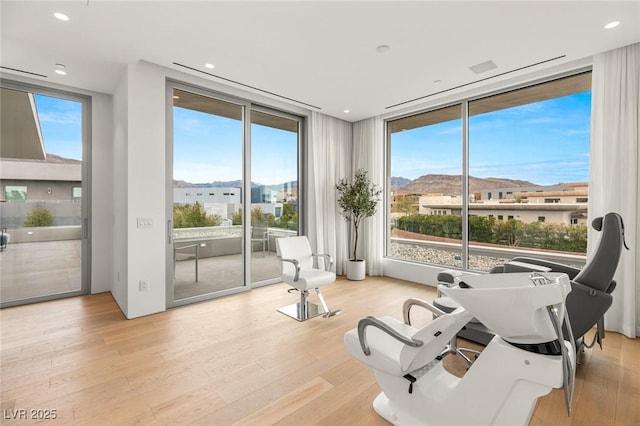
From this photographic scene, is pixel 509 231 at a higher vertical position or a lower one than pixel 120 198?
lower

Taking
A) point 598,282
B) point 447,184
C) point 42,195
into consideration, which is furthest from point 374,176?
point 42,195

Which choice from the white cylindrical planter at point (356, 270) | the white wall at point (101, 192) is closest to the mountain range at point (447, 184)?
the white cylindrical planter at point (356, 270)

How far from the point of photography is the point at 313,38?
290 centimetres

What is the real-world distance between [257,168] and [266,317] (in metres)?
2.33

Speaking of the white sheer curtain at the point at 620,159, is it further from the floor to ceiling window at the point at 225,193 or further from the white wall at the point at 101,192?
the white wall at the point at 101,192

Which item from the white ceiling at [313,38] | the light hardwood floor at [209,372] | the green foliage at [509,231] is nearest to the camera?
the light hardwood floor at [209,372]

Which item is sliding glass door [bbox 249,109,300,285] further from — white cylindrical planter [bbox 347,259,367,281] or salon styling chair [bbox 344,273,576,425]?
salon styling chair [bbox 344,273,576,425]

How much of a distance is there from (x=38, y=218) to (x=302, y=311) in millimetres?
3755

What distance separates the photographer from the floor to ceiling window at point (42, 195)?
3.82 meters

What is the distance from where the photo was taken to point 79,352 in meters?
2.70

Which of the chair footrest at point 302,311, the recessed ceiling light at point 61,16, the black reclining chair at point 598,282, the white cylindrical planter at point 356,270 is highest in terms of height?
the recessed ceiling light at point 61,16

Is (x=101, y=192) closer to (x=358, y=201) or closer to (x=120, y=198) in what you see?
(x=120, y=198)

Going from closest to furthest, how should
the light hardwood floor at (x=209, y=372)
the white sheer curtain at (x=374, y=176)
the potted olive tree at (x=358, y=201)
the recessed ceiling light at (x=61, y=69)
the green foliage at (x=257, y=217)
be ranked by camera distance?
the light hardwood floor at (x=209, y=372) < the recessed ceiling light at (x=61, y=69) < the green foliage at (x=257, y=217) < the potted olive tree at (x=358, y=201) < the white sheer curtain at (x=374, y=176)

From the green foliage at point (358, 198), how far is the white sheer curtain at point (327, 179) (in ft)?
0.66
